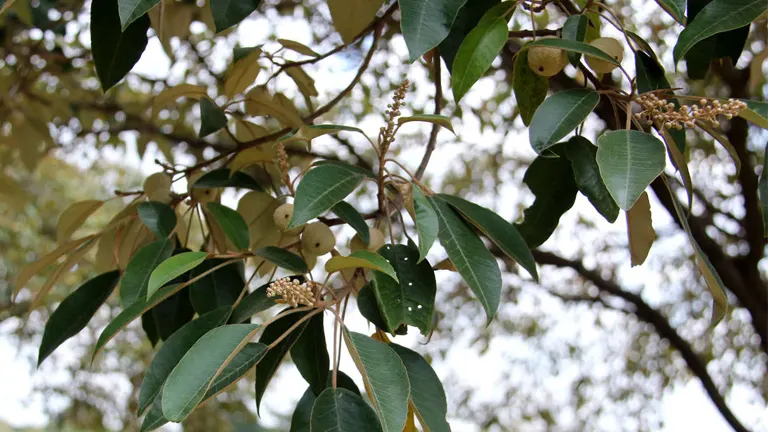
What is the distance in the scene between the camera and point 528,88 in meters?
0.81

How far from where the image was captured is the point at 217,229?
3.51 feet

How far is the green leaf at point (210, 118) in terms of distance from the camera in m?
1.00

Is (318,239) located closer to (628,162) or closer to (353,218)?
(353,218)

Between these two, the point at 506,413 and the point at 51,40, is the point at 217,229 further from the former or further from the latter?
the point at 506,413

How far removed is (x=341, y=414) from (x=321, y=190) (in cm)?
21

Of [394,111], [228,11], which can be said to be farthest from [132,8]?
[394,111]

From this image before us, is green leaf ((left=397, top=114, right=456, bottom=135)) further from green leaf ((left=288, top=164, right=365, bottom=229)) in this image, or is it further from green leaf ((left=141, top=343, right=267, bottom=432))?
green leaf ((left=141, top=343, right=267, bottom=432))

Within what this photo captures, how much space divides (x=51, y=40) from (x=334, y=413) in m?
2.20

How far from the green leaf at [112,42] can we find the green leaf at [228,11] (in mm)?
148

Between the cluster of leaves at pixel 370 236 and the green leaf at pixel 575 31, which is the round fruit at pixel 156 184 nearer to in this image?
the cluster of leaves at pixel 370 236

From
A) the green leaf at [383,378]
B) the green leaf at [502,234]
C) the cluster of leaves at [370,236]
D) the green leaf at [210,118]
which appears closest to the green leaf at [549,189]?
the cluster of leaves at [370,236]

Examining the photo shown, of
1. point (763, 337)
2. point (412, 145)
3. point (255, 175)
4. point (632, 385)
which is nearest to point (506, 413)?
point (632, 385)

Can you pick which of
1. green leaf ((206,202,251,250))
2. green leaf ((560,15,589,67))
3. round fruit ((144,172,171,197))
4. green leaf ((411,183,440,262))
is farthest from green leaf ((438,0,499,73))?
round fruit ((144,172,171,197))

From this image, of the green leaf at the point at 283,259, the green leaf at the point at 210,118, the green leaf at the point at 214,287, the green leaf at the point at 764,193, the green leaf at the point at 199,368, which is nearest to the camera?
the green leaf at the point at 199,368
